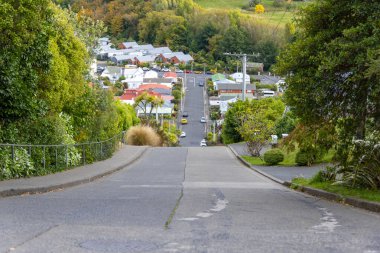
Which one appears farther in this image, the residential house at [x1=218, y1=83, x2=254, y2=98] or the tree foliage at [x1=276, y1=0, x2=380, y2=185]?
the residential house at [x1=218, y1=83, x2=254, y2=98]

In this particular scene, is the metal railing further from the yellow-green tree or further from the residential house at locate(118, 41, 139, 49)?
the yellow-green tree

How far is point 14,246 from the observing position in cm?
881

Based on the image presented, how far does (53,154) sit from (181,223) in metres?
15.0

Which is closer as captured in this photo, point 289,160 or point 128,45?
point 289,160

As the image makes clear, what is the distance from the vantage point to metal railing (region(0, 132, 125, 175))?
68.3 ft

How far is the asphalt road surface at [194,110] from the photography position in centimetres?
8257

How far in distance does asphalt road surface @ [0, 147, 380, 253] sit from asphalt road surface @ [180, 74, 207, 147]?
5524cm

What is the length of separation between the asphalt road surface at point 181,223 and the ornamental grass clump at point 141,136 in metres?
33.3

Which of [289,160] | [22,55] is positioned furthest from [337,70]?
[289,160]

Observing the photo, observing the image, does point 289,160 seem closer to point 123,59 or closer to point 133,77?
point 133,77

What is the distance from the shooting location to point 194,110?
355 ft

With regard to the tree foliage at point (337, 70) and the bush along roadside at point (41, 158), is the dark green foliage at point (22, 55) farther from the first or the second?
the tree foliage at point (337, 70)

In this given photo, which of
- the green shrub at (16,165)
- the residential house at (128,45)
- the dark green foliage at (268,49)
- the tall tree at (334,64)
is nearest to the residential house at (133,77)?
the dark green foliage at (268,49)

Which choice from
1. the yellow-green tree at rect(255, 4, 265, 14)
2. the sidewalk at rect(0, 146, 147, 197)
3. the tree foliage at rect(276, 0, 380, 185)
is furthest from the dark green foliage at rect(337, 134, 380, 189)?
the yellow-green tree at rect(255, 4, 265, 14)
